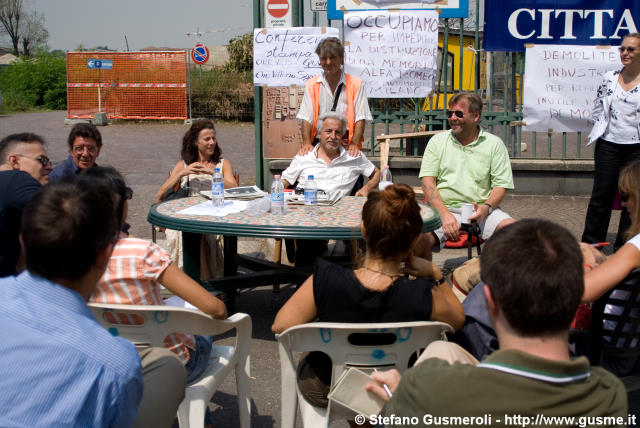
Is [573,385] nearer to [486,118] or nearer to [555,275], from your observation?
[555,275]

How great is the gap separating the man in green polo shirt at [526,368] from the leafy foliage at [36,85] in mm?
29988

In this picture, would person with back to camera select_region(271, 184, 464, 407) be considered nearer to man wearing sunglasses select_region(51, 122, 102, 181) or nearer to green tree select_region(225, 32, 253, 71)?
man wearing sunglasses select_region(51, 122, 102, 181)

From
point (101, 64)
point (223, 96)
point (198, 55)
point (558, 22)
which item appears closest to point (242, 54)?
point (223, 96)

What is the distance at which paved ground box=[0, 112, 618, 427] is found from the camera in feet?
11.4

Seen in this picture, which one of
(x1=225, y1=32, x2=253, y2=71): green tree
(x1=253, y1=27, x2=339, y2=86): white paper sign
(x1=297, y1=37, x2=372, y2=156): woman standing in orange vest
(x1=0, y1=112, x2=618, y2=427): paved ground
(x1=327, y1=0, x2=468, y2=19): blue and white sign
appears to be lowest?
(x1=0, y1=112, x2=618, y2=427): paved ground

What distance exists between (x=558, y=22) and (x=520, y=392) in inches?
265

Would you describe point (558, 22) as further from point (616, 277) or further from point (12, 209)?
point (12, 209)

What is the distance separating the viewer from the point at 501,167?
16.1 feet

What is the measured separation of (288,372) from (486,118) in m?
5.80

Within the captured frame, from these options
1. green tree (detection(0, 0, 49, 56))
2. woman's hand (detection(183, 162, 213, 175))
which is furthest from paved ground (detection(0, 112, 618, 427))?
green tree (detection(0, 0, 49, 56))

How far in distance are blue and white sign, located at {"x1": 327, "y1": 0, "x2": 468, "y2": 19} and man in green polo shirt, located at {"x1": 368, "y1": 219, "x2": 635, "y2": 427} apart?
6.10 metres

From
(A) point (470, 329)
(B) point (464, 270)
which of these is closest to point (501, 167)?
(B) point (464, 270)

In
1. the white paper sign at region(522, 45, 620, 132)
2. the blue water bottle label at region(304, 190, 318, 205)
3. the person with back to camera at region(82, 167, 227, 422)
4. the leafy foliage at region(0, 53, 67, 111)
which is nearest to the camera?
the person with back to camera at region(82, 167, 227, 422)

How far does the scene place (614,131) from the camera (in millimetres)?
5660
